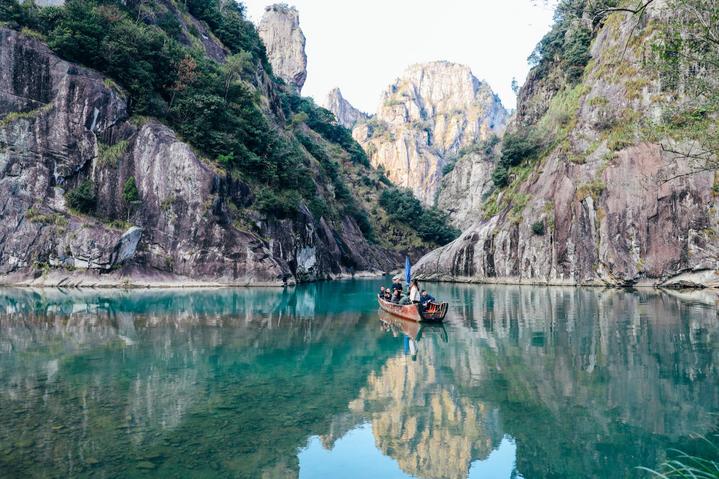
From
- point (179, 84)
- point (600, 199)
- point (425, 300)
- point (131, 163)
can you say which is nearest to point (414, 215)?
point (600, 199)

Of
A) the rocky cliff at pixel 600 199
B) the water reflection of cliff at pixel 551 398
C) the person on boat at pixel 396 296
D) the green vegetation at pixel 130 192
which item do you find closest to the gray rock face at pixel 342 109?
the rocky cliff at pixel 600 199

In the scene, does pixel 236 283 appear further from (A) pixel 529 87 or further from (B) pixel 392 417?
(A) pixel 529 87

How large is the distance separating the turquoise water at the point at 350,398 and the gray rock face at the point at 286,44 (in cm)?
12114

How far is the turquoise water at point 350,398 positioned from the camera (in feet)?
24.2

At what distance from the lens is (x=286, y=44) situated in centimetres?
13150

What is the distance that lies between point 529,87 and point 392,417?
2501 inches

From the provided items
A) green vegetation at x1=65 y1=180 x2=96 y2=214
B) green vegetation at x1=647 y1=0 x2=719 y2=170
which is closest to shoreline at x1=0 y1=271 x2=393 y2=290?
Result: green vegetation at x1=65 y1=180 x2=96 y2=214

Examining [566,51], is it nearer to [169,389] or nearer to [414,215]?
[414,215]

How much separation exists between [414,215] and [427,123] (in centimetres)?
9886

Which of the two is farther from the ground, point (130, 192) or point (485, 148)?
point (485, 148)

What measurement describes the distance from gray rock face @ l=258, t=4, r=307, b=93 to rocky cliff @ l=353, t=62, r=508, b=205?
133 feet

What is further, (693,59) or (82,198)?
(82,198)

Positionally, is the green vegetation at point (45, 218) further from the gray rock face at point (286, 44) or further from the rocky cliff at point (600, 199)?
the gray rock face at point (286, 44)

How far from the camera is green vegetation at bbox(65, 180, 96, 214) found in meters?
38.2
